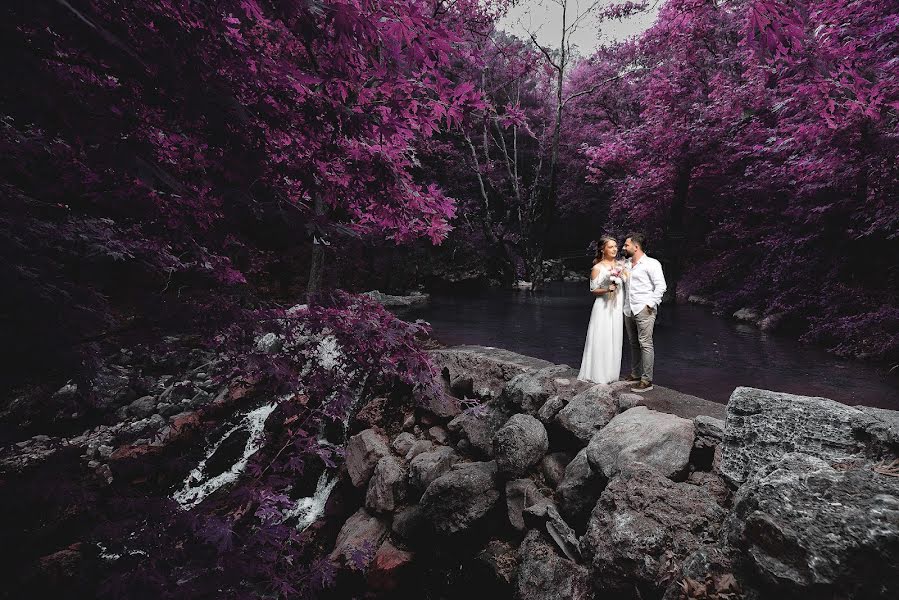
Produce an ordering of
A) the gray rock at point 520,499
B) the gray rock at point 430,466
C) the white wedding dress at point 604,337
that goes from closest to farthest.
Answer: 1. the gray rock at point 520,499
2. the gray rock at point 430,466
3. the white wedding dress at point 604,337

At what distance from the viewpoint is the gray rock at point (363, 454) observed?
13.6 ft

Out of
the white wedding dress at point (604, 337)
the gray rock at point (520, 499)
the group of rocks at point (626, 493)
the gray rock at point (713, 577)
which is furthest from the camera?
the white wedding dress at point (604, 337)

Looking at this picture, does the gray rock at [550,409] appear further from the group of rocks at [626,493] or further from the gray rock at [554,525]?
the gray rock at [554,525]

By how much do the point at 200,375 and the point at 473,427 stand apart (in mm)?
4592

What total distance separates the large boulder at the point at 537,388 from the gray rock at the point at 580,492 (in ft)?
2.77

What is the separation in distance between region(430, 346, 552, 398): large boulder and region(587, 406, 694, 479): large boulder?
4.89ft

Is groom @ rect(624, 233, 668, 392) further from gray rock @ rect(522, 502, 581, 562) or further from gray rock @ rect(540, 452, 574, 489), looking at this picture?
gray rock @ rect(522, 502, 581, 562)

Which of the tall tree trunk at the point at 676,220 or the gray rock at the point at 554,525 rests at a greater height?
the tall tree trunk at the point at 676,220

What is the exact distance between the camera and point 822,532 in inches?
52.2

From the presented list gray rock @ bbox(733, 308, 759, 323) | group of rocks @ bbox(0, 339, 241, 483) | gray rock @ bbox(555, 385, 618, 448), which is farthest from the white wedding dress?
gray rock @ bbox(733, 308, 759, 323)

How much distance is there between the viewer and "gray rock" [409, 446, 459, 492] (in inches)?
143

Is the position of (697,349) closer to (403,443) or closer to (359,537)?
(403,443)

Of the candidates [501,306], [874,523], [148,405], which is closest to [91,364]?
[874,523]

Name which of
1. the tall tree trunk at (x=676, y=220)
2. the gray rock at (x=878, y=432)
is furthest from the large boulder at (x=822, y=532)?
the tall tree trunk at (x=676, y=220)
